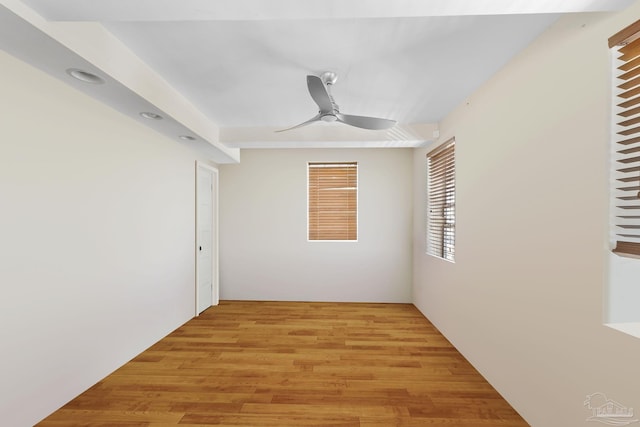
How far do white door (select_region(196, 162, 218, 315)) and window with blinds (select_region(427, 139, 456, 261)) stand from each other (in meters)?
3.24

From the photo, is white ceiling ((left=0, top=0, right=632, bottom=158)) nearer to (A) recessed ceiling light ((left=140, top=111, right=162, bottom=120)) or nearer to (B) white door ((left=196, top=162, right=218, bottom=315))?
(A) recessed ceiling light ((left=140, top=111, right=162, bottom=120))

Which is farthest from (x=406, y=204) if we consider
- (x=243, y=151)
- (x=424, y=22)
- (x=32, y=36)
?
(x=32, y=36)

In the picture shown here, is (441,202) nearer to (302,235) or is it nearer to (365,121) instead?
(365,121)

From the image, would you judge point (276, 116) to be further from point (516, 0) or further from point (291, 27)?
point (516, 0)

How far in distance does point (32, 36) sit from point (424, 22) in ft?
7.10

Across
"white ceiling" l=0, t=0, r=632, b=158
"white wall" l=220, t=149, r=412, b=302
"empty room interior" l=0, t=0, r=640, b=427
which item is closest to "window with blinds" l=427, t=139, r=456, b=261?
"empty room interior" l=0, t=0, r=640, b=427

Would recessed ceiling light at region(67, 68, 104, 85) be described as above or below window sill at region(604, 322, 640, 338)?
Result: above

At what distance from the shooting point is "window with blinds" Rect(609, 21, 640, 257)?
4.23 feet

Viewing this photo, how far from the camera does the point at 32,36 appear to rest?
1504mm

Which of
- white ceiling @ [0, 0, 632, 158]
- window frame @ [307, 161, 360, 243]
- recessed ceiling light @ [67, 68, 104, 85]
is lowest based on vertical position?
window frame @ [307, 161, 360, 243]

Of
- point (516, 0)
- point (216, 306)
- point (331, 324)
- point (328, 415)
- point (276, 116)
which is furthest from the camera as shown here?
point (216, 306)

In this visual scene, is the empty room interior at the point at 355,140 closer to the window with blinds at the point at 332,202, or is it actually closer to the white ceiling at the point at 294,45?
the white ceiling at the point at 294,45

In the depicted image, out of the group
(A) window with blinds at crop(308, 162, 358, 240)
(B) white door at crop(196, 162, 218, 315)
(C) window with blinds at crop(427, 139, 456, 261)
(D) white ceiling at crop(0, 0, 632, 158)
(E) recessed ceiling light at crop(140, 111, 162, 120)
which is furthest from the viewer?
(A) window with blinds at crop(308, 162, 358, 240)

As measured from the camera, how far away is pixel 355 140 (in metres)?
3.81
